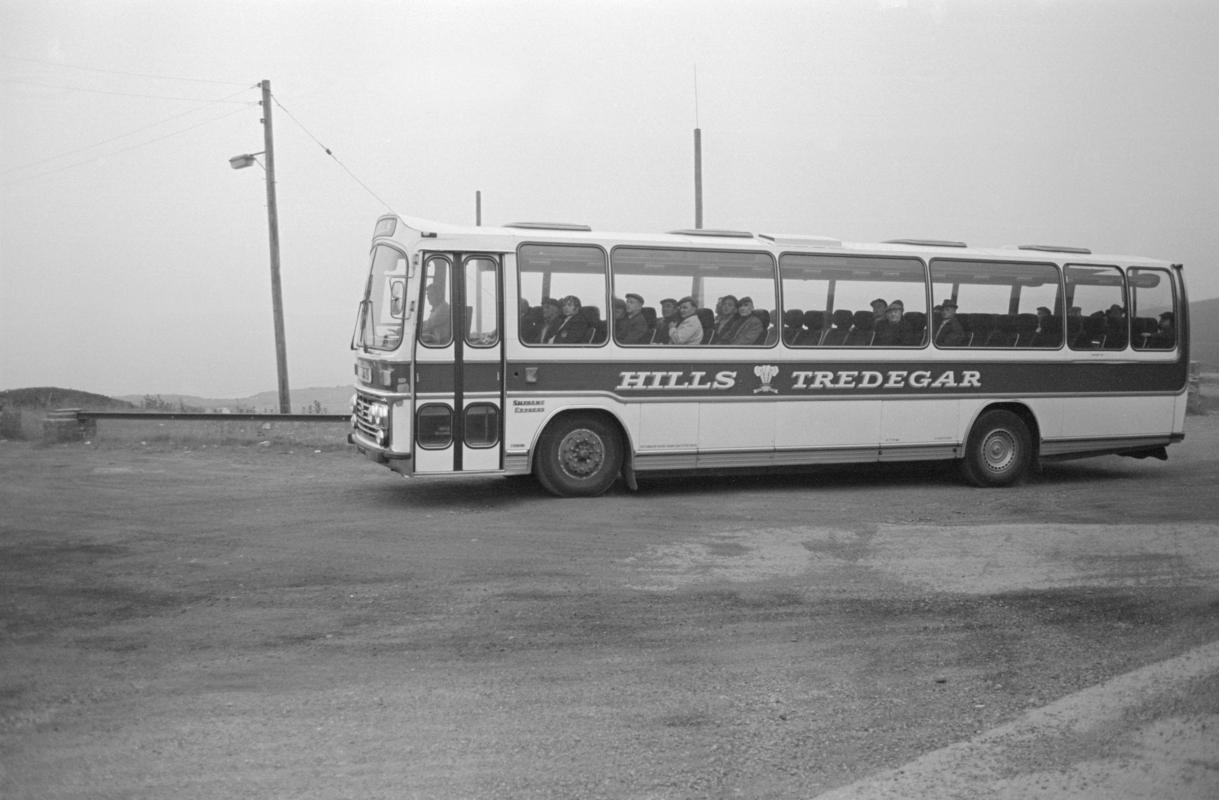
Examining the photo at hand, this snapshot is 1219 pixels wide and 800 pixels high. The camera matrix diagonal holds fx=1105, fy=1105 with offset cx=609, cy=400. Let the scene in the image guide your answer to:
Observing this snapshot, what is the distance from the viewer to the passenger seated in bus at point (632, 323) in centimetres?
1247

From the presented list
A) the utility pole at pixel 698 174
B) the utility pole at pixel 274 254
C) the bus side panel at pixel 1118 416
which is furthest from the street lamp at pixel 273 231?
the bus side panel at pixel 1118 416

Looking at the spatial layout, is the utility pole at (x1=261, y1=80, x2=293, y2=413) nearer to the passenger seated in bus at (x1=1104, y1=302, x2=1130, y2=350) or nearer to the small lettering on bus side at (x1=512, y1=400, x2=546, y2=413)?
the small lettering on bus side at (x1=512, y1=400, x2=546, y2=413)

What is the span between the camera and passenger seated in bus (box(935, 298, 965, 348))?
13.8 m

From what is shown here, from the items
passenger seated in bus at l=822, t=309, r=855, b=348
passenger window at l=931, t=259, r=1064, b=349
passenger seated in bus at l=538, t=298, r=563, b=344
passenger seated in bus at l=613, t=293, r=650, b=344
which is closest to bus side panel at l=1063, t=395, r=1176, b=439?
passenger window at l=931, t=259, r=1064, b=349

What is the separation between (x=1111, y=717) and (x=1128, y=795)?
916mm

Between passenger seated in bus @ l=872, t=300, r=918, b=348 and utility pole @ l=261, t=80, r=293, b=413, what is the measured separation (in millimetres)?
13973

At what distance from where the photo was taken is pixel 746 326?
1299 centimetres

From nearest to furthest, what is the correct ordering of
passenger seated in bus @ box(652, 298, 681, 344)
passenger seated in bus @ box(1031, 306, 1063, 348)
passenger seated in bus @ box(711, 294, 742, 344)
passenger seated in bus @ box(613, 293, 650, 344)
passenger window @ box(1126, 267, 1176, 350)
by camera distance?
passenger seated in bus @ box(613, 293, 650, 344), passenger seated in bus @ box(652, 298, 681, 344), passenger seated in bus @ box(711, 294, 742, 344), passenger seated in bus @ box(1031, 306, 1063, 348), passenger window @ box(1126, 267, 1176, 350)

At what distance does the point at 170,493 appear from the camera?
41.0 feet

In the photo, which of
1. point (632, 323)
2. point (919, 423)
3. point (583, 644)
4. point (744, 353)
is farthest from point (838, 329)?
point (583, 644)

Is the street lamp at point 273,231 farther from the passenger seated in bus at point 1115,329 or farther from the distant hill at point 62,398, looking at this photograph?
the passenger seated in bus at point 1115,329

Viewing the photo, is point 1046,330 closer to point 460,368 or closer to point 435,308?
point 460,368

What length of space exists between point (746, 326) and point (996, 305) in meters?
3.56

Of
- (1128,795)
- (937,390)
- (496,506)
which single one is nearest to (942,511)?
(937,390)
